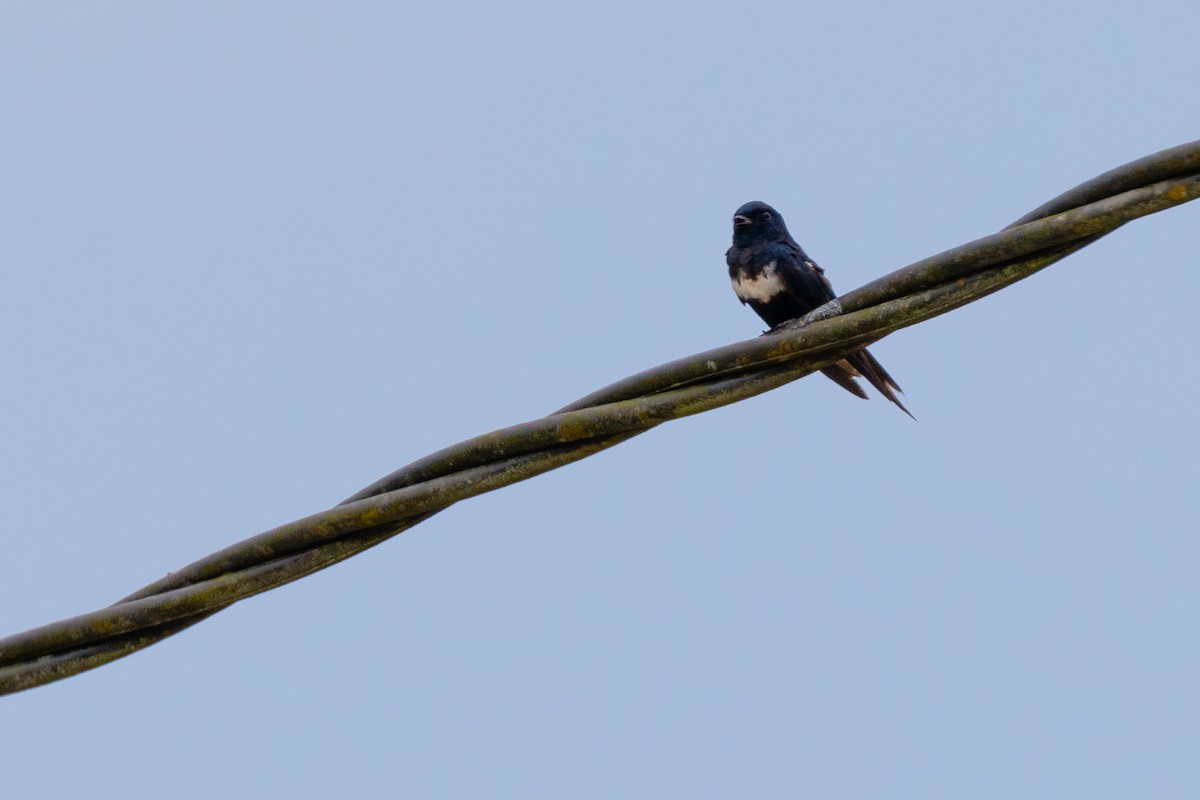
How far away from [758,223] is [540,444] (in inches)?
140

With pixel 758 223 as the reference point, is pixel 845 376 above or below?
below

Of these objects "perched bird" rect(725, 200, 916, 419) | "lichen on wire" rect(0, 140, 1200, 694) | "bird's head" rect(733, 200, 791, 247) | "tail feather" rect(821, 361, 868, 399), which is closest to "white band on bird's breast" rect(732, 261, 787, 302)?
"perched bird" rect(725, 200, 916, 419)

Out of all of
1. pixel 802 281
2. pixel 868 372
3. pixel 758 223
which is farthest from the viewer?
pixel 758 223

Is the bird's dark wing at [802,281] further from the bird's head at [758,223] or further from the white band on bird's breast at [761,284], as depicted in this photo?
the bird's head at [758,223]

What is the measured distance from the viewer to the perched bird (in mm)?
5996

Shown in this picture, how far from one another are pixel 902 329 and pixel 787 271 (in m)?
3.01

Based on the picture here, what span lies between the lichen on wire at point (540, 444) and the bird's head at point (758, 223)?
3.29 meters

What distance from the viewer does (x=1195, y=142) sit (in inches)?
110

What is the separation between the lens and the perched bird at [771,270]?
5996mm

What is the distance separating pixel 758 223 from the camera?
632cm

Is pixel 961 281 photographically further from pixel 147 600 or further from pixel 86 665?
pixel 86 665

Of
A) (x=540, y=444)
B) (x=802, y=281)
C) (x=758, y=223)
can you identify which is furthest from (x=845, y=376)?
(x=540, y=444)

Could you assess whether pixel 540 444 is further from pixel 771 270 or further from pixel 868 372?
pixel 771 270

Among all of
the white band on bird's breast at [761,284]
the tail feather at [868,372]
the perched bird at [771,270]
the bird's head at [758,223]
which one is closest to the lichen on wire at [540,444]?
the tail feather at [868,372]
